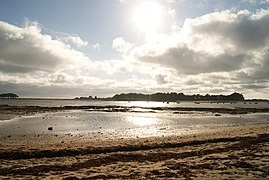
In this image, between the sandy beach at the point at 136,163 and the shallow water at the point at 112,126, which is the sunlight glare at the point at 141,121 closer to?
the shallow water at the point at 112,126

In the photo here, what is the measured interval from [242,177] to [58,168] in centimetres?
846

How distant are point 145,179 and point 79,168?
3.87 metres

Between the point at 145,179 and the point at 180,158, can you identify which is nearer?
the point at 145,179

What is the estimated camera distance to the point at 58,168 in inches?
531

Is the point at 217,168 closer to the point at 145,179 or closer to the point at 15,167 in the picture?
the point at 145,179

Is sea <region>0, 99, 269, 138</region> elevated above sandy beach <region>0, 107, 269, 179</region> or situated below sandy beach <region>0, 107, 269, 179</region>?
below

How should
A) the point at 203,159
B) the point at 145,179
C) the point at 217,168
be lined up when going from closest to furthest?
Result: the point at 145,179, the point at 217,168, the point at 203,159

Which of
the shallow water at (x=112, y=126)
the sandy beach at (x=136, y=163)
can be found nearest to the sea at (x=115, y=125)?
the shallow water at (x=112, y=126)

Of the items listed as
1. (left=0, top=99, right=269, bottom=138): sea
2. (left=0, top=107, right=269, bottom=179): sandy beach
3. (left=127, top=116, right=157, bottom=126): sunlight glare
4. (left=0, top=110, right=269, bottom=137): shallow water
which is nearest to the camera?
(left=0, top=107, right=269, bottom=179): sandy beach

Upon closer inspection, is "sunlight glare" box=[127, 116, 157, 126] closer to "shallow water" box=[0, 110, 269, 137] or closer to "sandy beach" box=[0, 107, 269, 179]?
"shallow water" box=[0, 110, 269, 137]

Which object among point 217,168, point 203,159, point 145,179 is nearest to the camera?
point 145,179

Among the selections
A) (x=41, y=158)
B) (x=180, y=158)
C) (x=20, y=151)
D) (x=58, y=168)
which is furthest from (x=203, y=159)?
(x=20, y=151)

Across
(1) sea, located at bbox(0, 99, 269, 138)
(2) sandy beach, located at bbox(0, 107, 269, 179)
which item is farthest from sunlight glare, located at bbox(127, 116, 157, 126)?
(2) sandy beach, located at bbox(0, 107, 269, 179)

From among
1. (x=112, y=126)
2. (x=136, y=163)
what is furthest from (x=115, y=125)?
(x=136, y=163)
